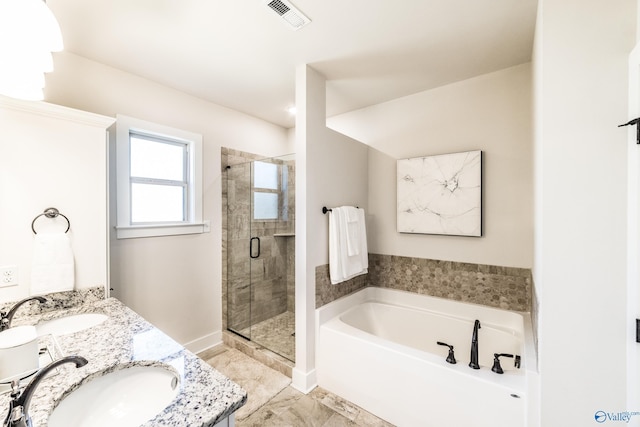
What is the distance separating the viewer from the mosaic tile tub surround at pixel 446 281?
220cm

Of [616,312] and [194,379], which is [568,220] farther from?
[194,379]

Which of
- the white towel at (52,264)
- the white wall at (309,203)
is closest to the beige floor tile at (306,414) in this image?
the white wall at (309,203)

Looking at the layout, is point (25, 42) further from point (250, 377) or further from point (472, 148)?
point (472, 148)

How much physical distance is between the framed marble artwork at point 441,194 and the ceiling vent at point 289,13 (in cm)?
155

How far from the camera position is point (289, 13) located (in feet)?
5.20

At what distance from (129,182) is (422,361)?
8.70ft

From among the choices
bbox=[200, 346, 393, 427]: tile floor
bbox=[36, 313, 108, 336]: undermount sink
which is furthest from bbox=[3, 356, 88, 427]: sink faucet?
bbox=[200, 346, 393, 427]: tile floor

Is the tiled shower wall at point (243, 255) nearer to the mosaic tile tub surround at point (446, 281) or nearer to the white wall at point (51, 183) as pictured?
the mosaic tile tub surround at point (446, 281)

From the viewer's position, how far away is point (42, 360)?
1084 millimetres

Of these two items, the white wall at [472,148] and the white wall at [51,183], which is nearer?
the white wall at [51,183]

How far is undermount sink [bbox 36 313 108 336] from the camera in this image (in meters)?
1.46

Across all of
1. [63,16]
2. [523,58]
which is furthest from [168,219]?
[523,58]

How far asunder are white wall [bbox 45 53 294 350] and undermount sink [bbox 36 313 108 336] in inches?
26.7

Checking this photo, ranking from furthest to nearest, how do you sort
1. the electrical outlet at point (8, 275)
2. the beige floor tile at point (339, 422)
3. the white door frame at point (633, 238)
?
the beige floor tile at point (339, 422)
the electrical outlet at point (8, 275)
the white door frame at point (633, 238)
